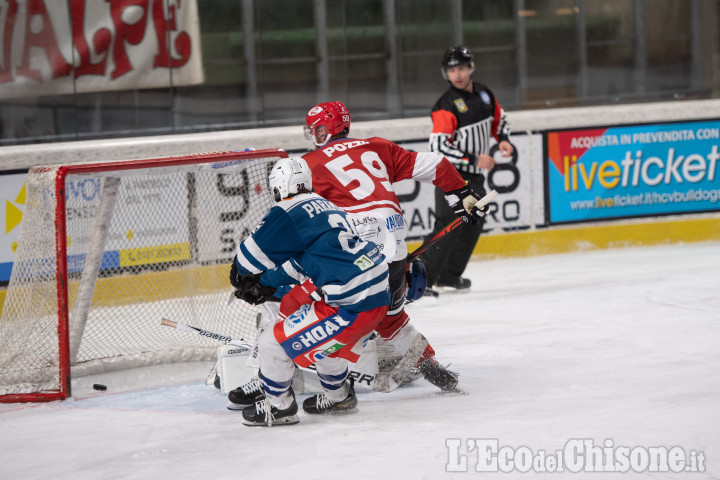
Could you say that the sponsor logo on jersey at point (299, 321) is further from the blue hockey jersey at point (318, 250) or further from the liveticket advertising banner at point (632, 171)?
the liveticket advertising banner at point (632, 171)

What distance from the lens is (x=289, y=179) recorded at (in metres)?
3.24

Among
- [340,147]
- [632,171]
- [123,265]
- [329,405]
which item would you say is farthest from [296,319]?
[632,171]

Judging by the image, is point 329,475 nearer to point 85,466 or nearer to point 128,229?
point 85,466

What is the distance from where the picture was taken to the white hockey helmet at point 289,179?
324 cm

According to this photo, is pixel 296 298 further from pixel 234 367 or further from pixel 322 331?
pixel 234 367

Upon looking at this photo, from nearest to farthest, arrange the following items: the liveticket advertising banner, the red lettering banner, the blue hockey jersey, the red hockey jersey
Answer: the blue hockey jersey → the red hockey jersey → the red lettering banner → the liveticket advertising banner

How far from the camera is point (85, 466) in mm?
3070

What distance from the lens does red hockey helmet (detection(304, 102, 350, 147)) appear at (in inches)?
150

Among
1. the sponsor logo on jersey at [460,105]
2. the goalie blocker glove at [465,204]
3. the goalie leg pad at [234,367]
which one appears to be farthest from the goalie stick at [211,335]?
the sponsor logo on jersey at [460,105]

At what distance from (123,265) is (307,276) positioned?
1.70 m

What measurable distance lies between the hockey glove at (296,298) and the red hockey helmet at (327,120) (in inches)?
25.6

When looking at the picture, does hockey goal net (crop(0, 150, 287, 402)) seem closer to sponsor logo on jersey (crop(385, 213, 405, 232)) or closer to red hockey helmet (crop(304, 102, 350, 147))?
red hockey helmet (crop(304, 102, 350, 147))

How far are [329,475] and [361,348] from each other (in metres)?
0.80

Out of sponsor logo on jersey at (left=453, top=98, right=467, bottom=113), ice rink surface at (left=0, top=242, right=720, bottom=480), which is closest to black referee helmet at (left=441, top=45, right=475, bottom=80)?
sponsor logo on jersey at (left=453, top=98, right=467, bottom=113)
